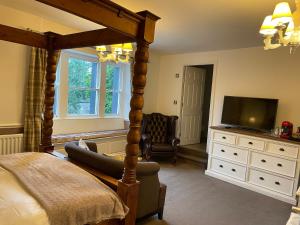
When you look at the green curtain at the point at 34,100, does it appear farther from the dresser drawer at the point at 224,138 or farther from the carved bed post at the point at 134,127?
the dresser drawer at the point at 224,138

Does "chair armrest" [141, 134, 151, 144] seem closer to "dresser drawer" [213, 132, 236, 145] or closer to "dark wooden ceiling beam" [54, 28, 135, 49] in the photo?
"dresser drawer" [213, 132, 236, 145]

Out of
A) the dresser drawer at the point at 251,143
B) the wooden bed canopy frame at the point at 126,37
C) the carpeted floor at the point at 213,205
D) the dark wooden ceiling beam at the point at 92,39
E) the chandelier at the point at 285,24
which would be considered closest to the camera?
the wooden bed canopy frame at the point at 126,37

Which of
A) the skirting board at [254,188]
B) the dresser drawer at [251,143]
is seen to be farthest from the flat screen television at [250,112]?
the skirting board at [254,188]

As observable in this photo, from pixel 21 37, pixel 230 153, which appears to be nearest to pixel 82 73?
pixel 21 37

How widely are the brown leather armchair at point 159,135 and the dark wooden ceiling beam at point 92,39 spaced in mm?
2775

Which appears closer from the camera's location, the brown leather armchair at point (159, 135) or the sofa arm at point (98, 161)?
the sofa arm at point (98, 161)

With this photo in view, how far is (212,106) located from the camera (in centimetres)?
501

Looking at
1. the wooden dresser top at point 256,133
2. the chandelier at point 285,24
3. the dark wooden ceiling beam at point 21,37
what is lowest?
the wooden dresser top at point 256,133

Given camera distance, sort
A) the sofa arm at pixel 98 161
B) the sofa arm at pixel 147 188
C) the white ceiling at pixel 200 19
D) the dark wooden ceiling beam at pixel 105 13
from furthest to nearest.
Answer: the white ceiling at pixel 200 19, the sofa arm at pixel 147 188, the sofa arm at pixel 98 161, the dark wooden ceiling beam at pixel 105 13

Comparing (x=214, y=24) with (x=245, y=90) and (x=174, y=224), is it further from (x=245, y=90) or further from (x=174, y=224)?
(x=174, y=224)

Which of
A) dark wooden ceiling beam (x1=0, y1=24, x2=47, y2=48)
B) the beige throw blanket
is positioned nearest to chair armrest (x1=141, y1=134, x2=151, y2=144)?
the beige throw blanket

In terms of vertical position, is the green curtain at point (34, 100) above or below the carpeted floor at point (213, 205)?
above

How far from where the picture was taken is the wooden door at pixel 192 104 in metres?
5.62

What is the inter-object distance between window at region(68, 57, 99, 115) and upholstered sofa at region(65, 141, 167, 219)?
2009 mm
